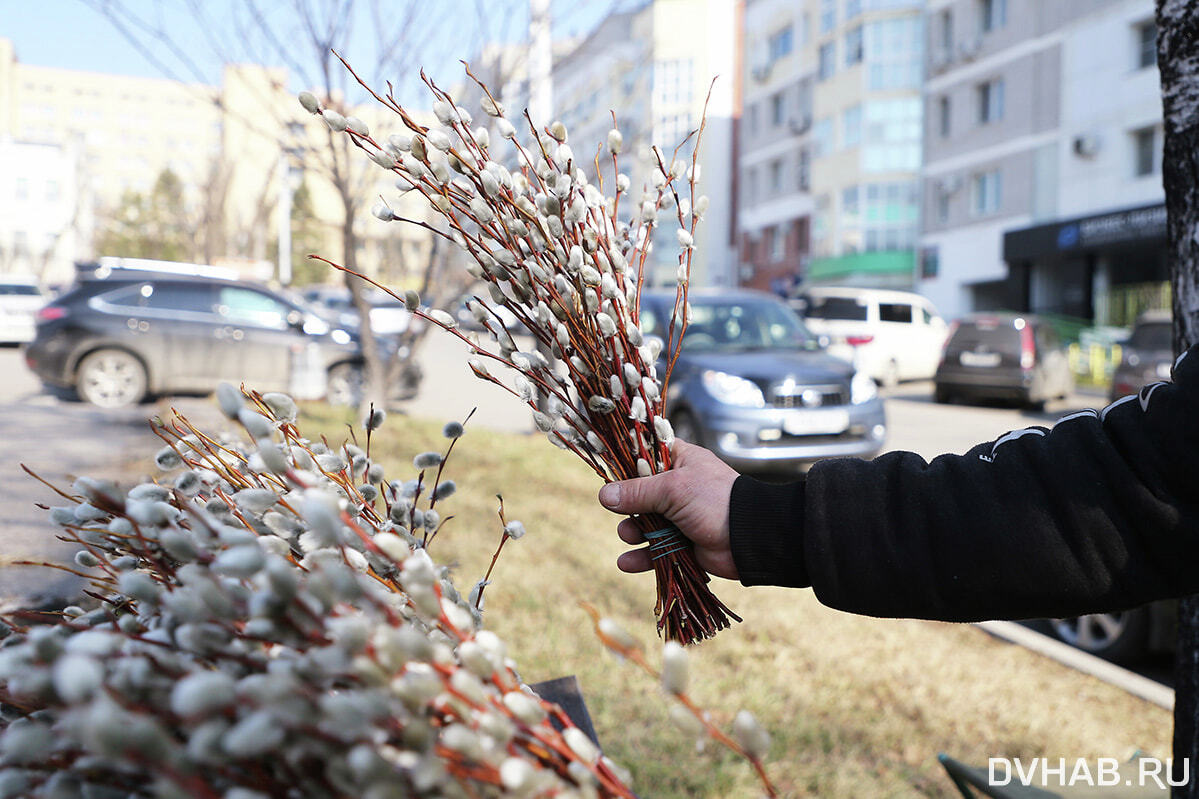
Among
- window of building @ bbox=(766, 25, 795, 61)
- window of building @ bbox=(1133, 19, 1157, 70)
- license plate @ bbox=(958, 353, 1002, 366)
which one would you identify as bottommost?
license plate @ bbox=(958, 353, 1002, 366)

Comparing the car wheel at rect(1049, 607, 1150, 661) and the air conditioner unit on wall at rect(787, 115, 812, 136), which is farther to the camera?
the air conditioner unit on wall at rect(787, 115, 812, 136)

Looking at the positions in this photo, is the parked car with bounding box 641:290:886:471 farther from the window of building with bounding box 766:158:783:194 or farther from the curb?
the window of building with bounding box 766:158:783:194

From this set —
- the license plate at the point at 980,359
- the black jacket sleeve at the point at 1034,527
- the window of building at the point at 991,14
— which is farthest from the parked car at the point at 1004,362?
the window of building at the point at 991,14

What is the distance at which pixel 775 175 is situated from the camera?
41.9 meters

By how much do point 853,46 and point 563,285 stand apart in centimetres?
3585

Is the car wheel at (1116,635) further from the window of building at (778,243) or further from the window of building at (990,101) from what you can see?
the window of building at (778,243)

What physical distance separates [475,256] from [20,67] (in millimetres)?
106248

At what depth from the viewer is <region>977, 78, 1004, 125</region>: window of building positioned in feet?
95.3

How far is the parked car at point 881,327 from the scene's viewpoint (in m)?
17.9

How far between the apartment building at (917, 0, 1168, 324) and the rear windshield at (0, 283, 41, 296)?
86.1 ft

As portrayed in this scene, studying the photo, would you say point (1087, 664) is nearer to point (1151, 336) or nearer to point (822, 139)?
point (1151, 336)

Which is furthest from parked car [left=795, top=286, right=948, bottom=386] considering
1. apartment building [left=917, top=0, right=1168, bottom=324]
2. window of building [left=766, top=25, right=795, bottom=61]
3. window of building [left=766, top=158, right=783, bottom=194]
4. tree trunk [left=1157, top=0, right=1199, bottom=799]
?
window of building [left=766, top=25, right=795, bottom=61]

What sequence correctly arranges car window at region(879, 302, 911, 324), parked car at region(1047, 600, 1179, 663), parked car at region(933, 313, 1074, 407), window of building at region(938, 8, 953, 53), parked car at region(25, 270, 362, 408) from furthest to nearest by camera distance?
1. window of building at region(938, 8, 953, 53)
2. car window at region(879, 302, 911, 324)
3. parked car at region(933, 313, 1074, 407)
4. parked car at region(25, 270, 362, 408)
5. parked car at region(1047, 600, 1179, 663)

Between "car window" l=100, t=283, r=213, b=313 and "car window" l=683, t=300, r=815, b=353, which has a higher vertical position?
"car window" l=100, t=283, r=213, b=313
